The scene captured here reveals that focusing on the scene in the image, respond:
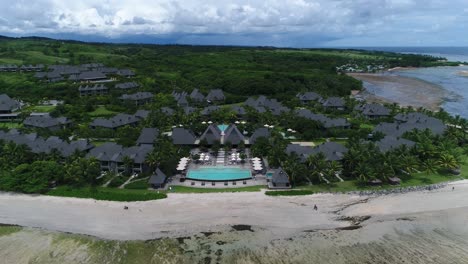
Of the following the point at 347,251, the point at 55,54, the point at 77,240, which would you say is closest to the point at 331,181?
the point at 347,251

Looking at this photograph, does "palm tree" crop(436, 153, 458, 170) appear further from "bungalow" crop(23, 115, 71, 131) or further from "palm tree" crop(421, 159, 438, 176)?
"bungalow" crop(23, 115, 71, 131)

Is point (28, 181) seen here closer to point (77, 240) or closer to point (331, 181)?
point (77, 240)

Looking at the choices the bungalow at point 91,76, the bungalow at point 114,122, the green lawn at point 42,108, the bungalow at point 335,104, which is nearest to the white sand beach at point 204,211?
the bungalow at point 114,122

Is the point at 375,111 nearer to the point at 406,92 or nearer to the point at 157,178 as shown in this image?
the point at 157,178

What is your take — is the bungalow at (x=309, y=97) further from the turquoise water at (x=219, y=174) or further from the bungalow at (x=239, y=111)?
the turquoise water at (x=219, y=174)

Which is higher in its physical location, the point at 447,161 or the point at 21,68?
the point at 21,68

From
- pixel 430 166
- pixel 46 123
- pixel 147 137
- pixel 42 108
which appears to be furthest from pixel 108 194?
pixel 42 108

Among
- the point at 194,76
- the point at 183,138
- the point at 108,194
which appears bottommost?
the point at 108,194
